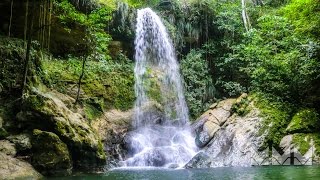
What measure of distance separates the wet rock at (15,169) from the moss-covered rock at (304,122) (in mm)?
9243

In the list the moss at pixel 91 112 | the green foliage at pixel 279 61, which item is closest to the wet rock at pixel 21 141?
the moss at pixel 91 112

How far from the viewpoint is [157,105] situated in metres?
16.1

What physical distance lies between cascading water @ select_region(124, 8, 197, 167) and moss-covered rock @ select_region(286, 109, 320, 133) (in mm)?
3989

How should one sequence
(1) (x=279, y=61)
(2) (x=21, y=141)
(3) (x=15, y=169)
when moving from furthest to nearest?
(1) (x=279, y=61)
(2) (x=21, y=141)
(3) (x=15, y=169)

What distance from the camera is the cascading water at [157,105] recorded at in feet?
42.5

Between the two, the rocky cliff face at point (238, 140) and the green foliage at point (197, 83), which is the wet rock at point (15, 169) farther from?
the green foliage at point (197, 83)

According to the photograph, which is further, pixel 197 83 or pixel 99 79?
pixel 197 83

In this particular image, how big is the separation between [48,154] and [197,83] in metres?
10.4

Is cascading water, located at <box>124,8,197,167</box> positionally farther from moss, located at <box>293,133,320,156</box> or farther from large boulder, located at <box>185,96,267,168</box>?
moss, located at <box>293,133,320,156</box>

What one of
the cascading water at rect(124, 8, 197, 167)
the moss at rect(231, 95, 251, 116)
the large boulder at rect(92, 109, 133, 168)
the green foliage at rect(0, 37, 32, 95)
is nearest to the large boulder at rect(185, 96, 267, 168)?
the moss at rect(231, 95, 251, 116)

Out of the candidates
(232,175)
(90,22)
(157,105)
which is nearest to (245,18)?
(157,105)

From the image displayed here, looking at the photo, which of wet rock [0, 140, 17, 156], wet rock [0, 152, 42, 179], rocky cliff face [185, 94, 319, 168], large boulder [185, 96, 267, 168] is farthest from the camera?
large boulder [185, 96, 267, 168]

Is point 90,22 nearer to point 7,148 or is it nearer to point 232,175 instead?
point 7,148

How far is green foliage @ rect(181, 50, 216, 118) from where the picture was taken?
56.3ft
